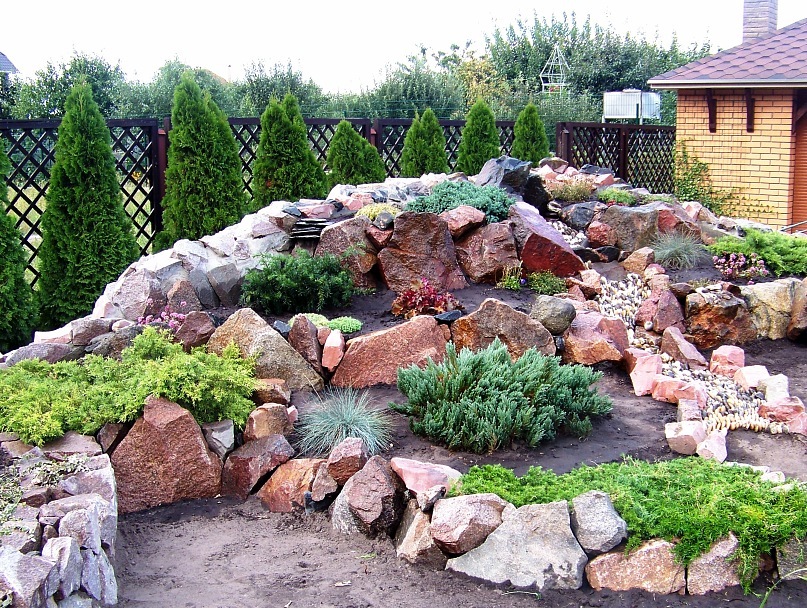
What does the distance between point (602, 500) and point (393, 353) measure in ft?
8.53

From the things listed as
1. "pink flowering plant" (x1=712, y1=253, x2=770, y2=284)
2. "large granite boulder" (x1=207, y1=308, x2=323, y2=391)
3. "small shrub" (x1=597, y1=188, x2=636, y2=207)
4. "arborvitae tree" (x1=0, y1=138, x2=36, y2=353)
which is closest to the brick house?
"small shrub" (x1=597, y1=188, x2=636, y2=207)

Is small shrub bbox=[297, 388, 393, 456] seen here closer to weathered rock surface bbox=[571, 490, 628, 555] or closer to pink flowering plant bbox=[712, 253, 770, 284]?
weathered rock surface bbox=[571, 490, 628, 555]

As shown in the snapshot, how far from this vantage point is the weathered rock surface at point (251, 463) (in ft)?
17.2

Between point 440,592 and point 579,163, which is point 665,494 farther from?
point 579,163

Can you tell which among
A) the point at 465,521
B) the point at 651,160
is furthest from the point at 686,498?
the point at 651,160

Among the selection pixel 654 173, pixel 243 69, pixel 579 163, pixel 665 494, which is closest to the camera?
pixel 665 494

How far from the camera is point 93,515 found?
12.9 feet

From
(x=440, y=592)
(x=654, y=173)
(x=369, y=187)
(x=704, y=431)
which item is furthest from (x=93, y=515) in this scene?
(x=654, y=173)

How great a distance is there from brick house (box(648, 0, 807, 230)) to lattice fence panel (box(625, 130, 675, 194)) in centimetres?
202

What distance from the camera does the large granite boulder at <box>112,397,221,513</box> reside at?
5.14 meters

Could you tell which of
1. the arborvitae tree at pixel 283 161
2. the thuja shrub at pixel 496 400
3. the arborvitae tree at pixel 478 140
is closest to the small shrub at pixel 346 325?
the thuja shrub at pixel 496 400

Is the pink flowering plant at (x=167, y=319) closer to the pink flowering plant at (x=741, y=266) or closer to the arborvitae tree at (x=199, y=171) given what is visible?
the arborvitae tree at (x=199, y=171)

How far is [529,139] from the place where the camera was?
1473cm

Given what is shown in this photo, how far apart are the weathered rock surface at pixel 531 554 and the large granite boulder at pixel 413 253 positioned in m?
3.70
